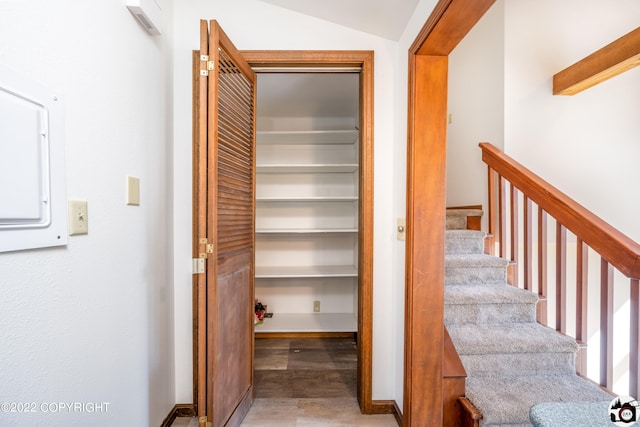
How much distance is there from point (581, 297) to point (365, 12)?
207 centimetres

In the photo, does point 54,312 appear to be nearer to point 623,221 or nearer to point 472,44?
point 472,44

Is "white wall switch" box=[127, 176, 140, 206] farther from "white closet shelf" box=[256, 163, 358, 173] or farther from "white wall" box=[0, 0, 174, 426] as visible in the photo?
"white closet shelf" box=[256, 163, 358, 173]

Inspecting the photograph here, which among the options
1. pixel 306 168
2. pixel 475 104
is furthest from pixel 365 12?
pixel 475 104

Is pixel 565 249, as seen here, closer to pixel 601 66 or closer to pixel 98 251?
pixel 601 66

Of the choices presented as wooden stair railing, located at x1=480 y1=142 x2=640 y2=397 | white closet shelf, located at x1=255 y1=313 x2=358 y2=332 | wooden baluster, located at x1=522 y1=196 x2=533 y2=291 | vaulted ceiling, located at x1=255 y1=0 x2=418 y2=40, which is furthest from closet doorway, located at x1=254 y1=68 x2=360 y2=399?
wooden baluster, located at x1=522 y1=196 x2=533 y2=291

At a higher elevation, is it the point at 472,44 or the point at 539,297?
the point at 472,44

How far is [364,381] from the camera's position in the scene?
6.23ft

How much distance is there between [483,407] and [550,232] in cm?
190

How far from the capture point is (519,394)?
5.41 feet

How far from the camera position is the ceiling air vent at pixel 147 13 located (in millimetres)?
1380

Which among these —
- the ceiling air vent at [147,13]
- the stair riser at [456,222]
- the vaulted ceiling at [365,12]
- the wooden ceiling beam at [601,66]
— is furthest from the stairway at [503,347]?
the ceiling air vent at [147,13]

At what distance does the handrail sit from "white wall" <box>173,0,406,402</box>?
1.03 m

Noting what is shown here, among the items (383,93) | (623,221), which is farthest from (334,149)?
(623,221)

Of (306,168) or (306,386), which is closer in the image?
(306,386)
